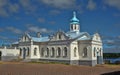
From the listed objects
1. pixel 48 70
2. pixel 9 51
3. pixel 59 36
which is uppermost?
pixel 59 36

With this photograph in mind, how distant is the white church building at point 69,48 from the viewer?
149ft

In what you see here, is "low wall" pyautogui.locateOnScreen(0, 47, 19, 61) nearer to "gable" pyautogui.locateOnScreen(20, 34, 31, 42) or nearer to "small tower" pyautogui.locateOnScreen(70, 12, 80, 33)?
"gable" pyautogui.locateOnScreen(20, 34, 31, 42)

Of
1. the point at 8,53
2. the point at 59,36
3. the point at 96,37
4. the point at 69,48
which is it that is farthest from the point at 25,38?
the point at 96,37

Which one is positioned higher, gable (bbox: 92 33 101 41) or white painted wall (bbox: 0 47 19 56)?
gable (bbox: 92 33 101 41)

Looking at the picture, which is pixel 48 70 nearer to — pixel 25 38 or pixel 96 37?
pixel 96 37

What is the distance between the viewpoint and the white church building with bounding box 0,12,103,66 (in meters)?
45.5

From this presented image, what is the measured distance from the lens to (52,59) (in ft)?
164

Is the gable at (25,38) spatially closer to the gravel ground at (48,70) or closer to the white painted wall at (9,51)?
the white painted wall at (9,51)

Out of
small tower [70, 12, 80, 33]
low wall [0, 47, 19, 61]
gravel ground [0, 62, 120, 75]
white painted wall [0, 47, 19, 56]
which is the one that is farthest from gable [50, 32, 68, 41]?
gravel ground [0, 62, 120, 75]

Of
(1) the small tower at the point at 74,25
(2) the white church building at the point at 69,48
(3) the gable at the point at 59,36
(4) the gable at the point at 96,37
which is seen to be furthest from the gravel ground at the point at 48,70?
(1) the small tower at the point at 74,25

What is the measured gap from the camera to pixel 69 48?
45.8m

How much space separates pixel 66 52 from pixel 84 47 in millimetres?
3905

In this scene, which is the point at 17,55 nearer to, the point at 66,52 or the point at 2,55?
the point at 2,55

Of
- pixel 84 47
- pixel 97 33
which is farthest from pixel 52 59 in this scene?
pixel 97 33
